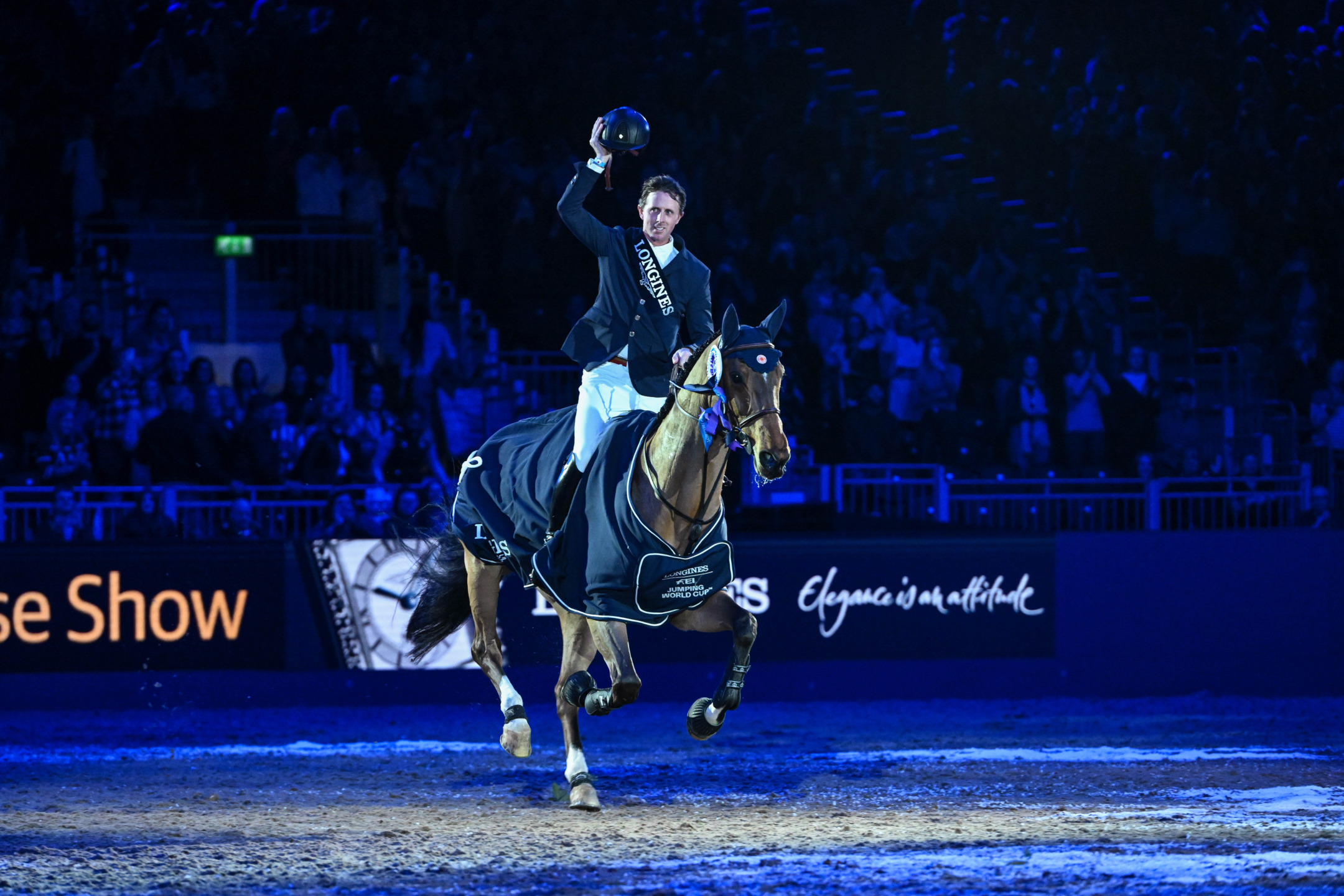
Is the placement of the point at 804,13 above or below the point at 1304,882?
above

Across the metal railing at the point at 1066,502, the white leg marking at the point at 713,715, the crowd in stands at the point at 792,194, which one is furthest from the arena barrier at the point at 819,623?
the white leg marking at the point at 713,715

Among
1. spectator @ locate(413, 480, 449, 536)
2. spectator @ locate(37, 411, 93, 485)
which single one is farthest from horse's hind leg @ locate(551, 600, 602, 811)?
spectator @ locate(37, 411, 93, 485)

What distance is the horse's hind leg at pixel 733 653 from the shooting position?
6.78m

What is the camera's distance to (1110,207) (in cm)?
1794

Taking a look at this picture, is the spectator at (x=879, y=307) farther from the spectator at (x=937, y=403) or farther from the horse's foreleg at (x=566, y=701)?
the horse's foreleg at (x=566, y=701)

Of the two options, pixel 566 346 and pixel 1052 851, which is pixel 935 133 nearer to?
pixel 566 346

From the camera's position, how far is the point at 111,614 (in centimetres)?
1084

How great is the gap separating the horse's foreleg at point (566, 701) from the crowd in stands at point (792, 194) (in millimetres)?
5139

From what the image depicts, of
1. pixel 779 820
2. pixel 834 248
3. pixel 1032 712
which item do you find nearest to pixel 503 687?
pixel 779 820

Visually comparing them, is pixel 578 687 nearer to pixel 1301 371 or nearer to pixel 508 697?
pixel 508 697

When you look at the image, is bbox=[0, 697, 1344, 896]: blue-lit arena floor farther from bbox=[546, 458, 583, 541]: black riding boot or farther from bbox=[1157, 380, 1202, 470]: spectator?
bbox=[1157, 380, 1202, 470]: spectator

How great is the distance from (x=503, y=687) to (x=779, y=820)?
171cm

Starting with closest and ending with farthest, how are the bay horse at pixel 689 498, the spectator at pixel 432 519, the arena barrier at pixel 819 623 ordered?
the bay horse at pixel 689 498, the spectator at pixel 432 519, the arena barrier at pixel 819 623

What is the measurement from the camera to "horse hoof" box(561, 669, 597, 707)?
688cm
